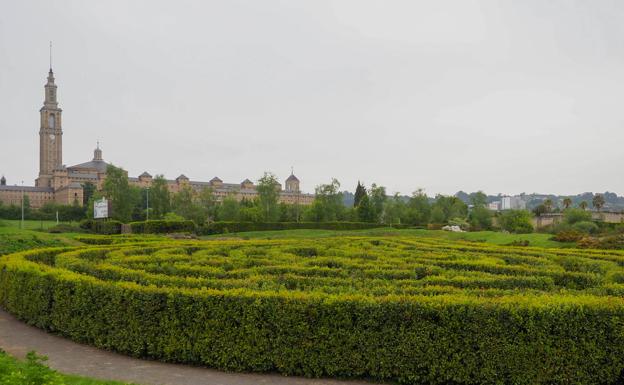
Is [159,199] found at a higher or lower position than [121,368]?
higher

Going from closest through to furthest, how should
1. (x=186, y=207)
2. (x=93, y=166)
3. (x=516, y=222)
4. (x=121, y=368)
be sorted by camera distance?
(x=121, y=368), (x=516, y=222), (x=186, y=207), (x=93, y=166)

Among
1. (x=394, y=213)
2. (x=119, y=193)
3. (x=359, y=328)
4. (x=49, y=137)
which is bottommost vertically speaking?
(x=359, y=328)

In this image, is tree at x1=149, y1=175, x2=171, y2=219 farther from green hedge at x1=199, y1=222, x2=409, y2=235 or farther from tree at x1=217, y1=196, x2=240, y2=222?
green hedge at x1=199, y1=222, x2=409, y2=235

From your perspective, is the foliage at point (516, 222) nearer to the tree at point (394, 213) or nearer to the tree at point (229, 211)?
the tree at point (394, 213)

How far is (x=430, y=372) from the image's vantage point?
793cm

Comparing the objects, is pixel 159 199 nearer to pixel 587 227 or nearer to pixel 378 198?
pixel 378 198

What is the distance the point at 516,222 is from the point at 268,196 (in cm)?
3556

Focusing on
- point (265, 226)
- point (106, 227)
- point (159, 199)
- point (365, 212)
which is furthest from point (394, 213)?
point (106, 227)

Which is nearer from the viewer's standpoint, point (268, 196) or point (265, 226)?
point (265, 226)

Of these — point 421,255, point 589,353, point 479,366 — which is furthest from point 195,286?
point 421,255

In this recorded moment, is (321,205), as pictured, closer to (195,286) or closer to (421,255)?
(421,255)

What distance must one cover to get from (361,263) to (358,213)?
54761 millimetres

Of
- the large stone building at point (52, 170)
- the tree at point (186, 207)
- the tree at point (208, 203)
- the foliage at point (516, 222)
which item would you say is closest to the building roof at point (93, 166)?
the large stone building at point (52, 170)

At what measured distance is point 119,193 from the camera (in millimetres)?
74000
